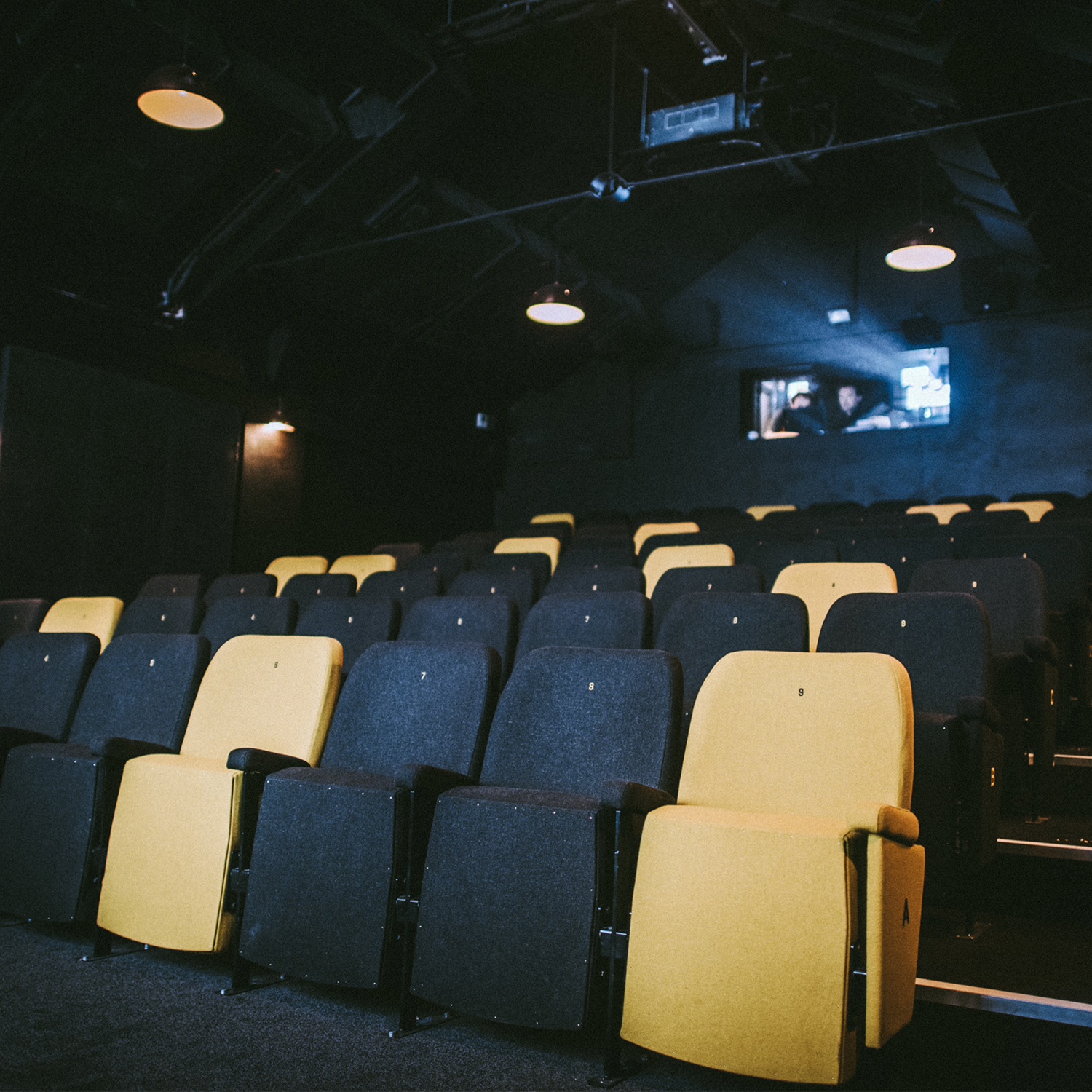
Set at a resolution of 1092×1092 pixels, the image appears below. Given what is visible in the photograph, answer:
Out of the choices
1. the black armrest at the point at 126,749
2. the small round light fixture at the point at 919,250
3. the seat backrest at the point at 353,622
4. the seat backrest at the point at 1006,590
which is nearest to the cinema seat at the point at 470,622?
the seat backrest at the point at 353,622

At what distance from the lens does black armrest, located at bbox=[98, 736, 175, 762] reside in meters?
2.44

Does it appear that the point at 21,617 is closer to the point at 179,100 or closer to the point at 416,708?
the point at 179,100

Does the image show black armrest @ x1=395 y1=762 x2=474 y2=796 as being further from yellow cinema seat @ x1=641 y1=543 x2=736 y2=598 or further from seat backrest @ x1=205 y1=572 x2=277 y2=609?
seat backrest @ x1=205 y1=572 x2=277 y2=609

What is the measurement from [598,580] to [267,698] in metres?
1.60

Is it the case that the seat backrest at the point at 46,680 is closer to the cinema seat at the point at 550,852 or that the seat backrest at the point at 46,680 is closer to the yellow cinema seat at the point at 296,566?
the cinema seat at the point at 550,852

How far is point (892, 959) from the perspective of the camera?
1.60 m

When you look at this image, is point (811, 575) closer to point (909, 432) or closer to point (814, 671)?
point (814, 671)

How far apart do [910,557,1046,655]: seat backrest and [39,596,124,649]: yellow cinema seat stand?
3479 millimetres

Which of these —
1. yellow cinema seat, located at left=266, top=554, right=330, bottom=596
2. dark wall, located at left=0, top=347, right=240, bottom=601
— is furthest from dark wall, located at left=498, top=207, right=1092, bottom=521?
yellow cinema seat, located at left=266, top=554, right=330, bottom=596

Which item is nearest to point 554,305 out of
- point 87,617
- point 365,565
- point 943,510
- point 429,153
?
point 429,153

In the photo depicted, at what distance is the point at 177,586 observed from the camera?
17.6ft

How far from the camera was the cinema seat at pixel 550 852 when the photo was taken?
175cm

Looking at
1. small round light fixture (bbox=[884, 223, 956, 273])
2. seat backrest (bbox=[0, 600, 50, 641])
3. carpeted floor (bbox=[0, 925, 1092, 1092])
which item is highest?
small round light fixture (bbox=[884, 223, 956, 273])

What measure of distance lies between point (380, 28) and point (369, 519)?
4.47m
